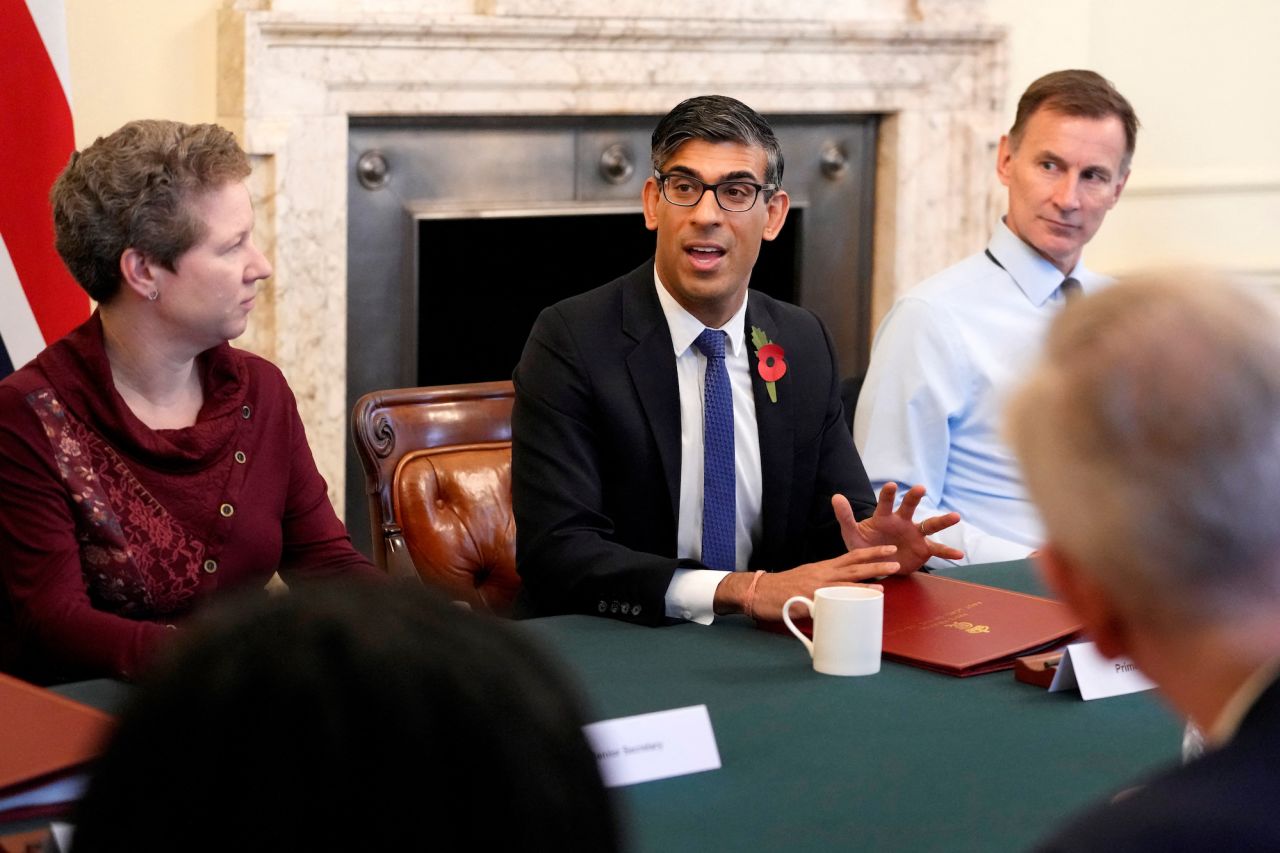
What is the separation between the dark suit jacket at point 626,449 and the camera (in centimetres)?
221

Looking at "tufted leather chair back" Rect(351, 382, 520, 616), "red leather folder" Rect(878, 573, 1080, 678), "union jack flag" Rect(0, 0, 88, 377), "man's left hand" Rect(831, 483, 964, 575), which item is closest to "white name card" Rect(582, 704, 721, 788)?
"red leather folder" Rect(878, 573, 1080, 678)

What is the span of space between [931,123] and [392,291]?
176 centimetres

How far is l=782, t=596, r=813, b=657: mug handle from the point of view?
1.83 m

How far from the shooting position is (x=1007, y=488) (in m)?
2.91

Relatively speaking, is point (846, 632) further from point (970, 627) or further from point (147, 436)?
point (147, 436)

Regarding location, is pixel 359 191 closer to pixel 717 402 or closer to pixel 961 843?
pixel 717 402

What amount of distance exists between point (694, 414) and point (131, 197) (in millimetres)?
880

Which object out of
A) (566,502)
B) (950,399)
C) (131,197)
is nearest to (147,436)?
(131,197)

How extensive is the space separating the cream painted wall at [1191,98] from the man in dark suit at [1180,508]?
4.23 meters

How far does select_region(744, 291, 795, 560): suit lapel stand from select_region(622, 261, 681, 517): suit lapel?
148mm

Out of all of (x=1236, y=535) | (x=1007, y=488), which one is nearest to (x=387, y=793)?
(x=1236, y=535)

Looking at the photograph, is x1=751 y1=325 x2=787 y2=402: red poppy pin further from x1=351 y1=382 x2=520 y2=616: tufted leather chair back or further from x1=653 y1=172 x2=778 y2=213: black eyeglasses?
x1=351 y1=382 x2=520 y2=616: tufted leather chair back

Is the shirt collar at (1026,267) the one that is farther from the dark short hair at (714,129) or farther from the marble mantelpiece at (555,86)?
the marble mantelpiece at (555,86)

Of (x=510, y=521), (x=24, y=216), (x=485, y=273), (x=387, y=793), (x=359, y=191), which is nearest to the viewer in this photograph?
(x=387, y=793)
